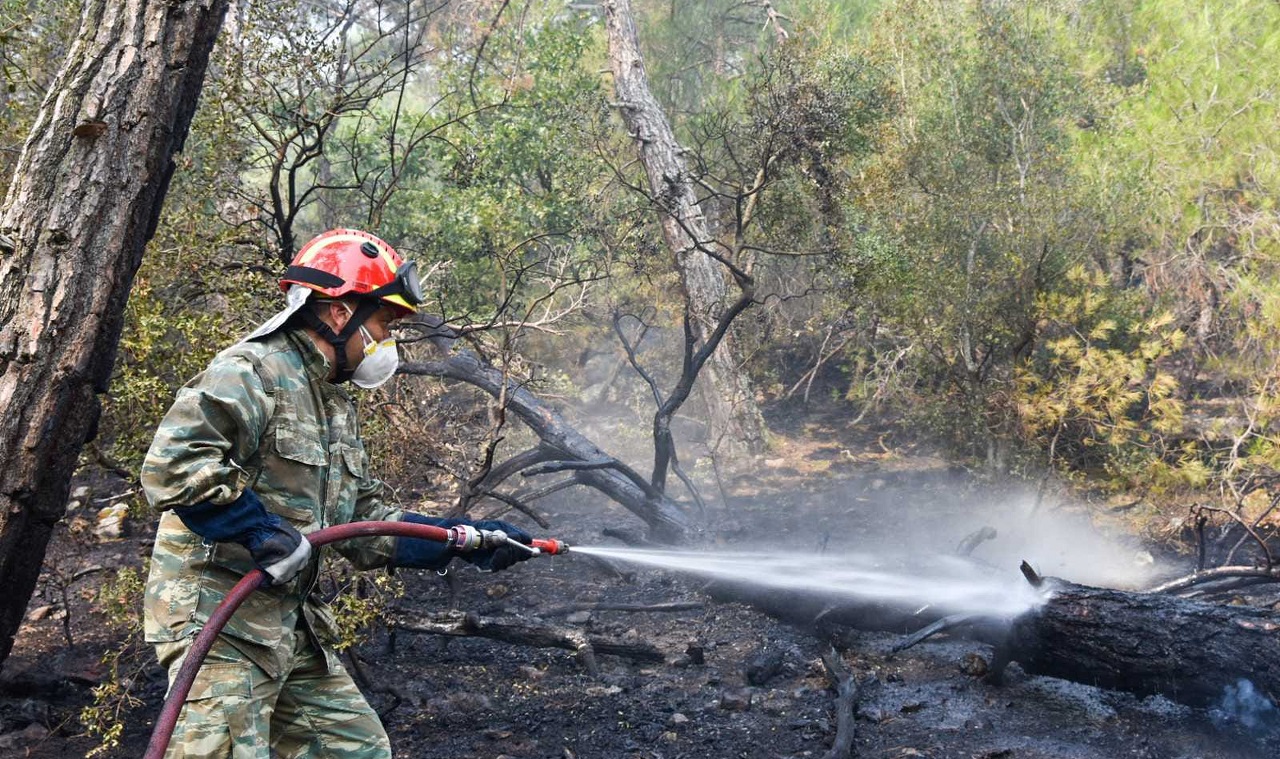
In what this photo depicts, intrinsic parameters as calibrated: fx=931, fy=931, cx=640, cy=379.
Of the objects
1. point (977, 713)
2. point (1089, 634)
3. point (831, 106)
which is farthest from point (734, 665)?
point (831, 106)

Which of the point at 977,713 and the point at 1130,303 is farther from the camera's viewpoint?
the point at 1130,303

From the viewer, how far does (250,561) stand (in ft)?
9.14

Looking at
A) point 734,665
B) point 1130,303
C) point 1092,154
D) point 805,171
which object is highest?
point 1092,154

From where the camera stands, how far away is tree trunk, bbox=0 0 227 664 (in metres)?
3.51

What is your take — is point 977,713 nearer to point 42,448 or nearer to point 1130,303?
point 42,448

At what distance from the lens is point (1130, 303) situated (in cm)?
997

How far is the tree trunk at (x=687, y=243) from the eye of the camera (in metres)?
12.6

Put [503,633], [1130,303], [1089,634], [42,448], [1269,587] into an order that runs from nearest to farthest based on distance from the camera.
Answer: [42,448] → [1089,634] → [503,633] → [1269,587] → [1130,303]

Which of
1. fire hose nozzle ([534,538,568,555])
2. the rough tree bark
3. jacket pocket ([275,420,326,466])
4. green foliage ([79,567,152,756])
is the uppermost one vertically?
jacket pocket ([275,420,326,466])

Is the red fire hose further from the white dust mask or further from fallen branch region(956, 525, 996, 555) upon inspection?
fallen branch region(956, 525, 996, 555)

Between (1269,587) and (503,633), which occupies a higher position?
(1269,587)

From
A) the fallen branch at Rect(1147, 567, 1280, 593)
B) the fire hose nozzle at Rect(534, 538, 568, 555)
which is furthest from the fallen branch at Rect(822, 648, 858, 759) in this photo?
the fallen branch at Rect(1147, 567, 1280, 593)

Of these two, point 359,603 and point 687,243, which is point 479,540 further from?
point 687,243

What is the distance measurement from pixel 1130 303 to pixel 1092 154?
218 centimetres
